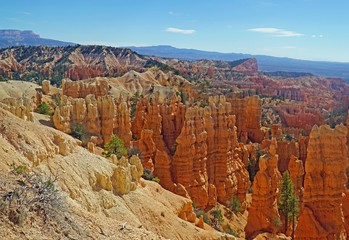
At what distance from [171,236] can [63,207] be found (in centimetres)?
978

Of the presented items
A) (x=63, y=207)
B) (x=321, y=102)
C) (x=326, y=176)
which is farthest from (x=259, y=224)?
(x=321, y=102)

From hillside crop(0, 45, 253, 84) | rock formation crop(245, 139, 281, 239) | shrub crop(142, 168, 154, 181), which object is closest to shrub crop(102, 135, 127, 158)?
shrub crop(142, 168, 154, 181)

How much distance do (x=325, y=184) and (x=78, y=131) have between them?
1779 cm

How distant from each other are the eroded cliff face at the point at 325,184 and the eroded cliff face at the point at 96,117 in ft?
55.2

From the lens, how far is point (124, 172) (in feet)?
67.7

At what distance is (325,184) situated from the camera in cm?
2636

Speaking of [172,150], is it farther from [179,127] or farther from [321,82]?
[321,82]

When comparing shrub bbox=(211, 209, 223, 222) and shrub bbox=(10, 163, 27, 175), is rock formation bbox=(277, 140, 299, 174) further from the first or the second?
shrub bbox=(10, 163, 27, 175)

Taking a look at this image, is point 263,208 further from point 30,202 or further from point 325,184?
point 30,202

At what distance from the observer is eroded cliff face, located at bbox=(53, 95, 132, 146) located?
33.3 metres

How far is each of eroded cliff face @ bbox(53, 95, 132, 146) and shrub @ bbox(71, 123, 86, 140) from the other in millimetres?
239

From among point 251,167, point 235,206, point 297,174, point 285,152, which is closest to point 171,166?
point 235,206

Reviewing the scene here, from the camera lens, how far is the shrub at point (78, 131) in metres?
32.6

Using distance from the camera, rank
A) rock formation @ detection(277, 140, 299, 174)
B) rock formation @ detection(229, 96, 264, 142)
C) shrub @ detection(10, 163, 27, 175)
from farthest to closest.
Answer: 1. rock formation @ detection(229, 96, 264, 142)
2. rock formation @ detection(277, 140, 299, 174)
3. shrub @ detection(10, 163, 27, 175)
